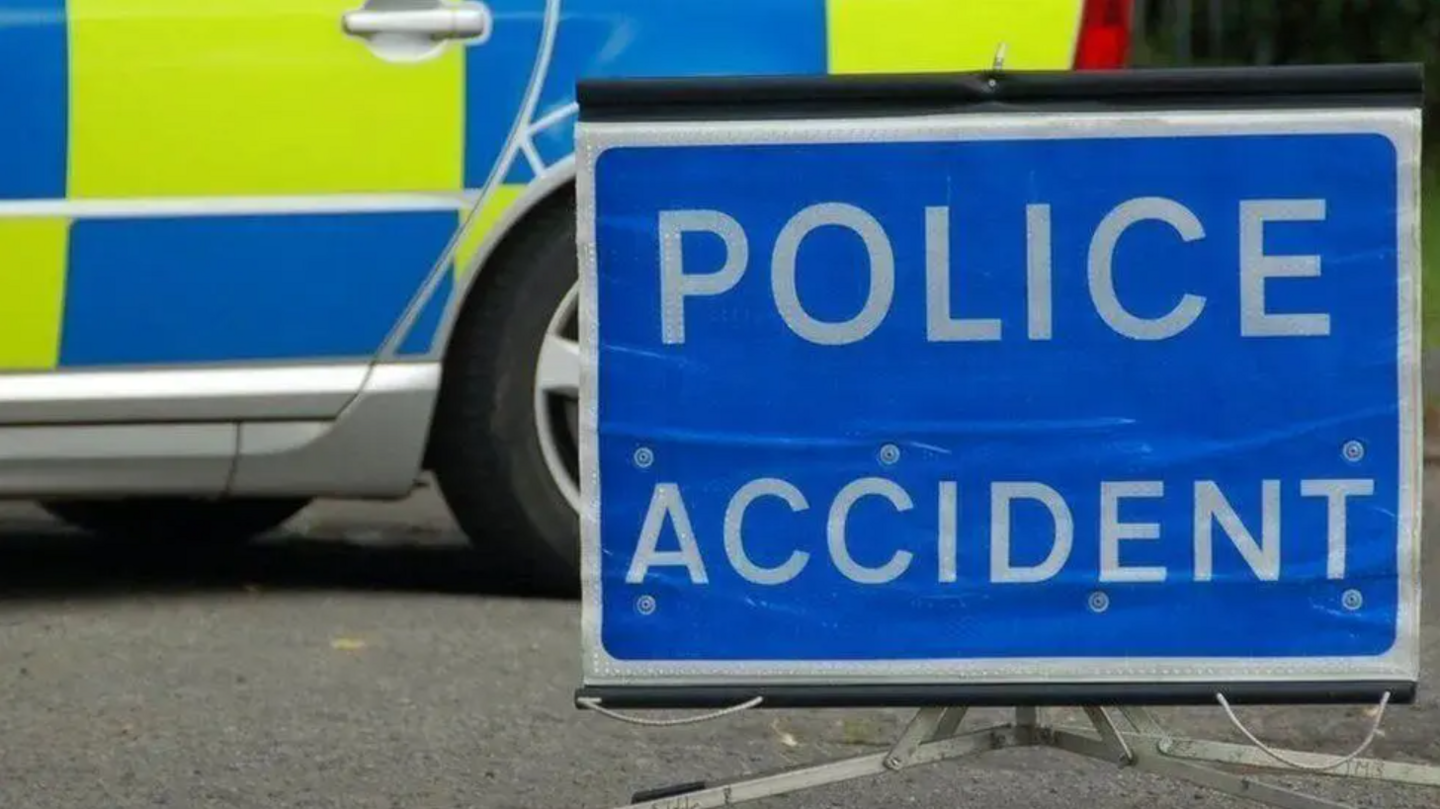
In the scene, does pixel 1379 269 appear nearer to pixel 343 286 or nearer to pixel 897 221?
pixel 897 221

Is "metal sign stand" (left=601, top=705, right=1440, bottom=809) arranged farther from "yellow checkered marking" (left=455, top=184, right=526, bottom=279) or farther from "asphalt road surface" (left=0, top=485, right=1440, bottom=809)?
"yellow checkered marking" (left=455, top=184, right=526, bottom=279)

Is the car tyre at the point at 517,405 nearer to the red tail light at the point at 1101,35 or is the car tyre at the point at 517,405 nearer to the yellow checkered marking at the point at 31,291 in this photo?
the yellow checkered marking at the point at 31,291

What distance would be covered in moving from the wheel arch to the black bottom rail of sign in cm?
228

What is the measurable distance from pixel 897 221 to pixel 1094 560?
1.43ft

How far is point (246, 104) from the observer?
578 cm

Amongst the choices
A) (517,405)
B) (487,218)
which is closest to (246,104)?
(487,218)

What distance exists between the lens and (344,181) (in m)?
5.80

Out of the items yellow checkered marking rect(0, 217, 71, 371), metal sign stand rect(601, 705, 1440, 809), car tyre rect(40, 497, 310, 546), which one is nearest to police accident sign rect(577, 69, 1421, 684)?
metal sign stand rect(601, 705, 1440, 809)

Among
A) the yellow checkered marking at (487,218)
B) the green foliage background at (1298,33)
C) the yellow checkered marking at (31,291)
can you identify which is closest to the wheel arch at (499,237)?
the yellow checkered marking at (487,218)

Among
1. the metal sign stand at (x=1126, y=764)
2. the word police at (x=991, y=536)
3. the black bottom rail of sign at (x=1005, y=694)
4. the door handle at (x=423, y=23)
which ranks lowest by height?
the metal sign stand at (x=1126, y=764)

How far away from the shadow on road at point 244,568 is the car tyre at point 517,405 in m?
0.22

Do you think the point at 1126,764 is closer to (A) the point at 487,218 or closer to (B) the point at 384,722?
(B) the point at 384,722

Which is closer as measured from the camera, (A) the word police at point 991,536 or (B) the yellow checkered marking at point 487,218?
(A) the word police at point 991,536

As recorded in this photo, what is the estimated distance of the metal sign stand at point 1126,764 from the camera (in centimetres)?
372
